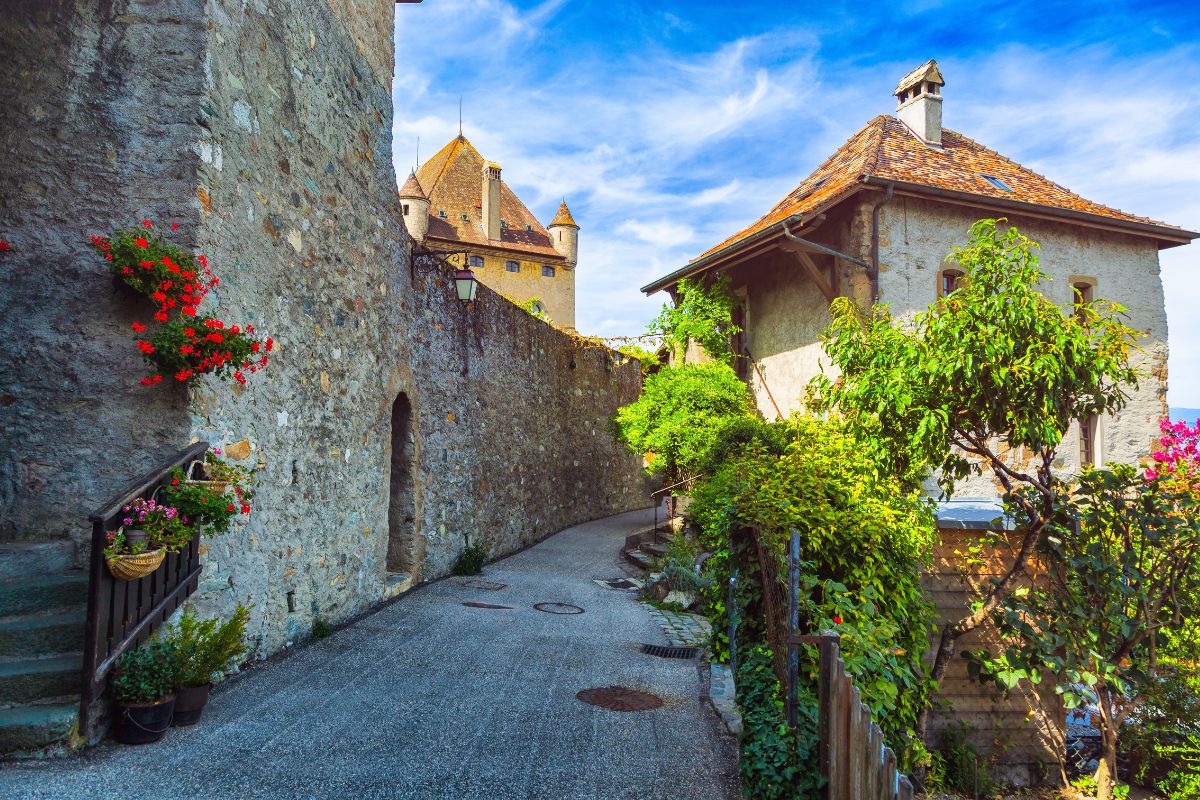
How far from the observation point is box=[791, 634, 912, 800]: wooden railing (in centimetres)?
256

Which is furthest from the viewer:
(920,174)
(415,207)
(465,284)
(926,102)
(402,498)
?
(415,207)

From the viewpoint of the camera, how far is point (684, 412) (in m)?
13.4

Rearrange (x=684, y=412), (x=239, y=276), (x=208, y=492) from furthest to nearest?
(x=684, y=412) → (x=239, y=276) → (x=208, y=492)

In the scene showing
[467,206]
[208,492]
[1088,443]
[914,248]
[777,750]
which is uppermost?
[467,206]

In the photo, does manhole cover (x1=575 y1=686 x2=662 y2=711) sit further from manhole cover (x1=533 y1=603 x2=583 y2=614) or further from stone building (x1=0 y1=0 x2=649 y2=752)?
manhole cover (x1=533 y1=603 x2=583 y2=614)

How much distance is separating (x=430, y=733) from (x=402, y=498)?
4800 millimetres

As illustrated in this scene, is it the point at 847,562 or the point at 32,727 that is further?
the point at 847,562

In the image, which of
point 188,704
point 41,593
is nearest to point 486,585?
point 188,704

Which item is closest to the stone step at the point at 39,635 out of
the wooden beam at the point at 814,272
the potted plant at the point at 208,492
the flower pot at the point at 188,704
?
the flower pot at the point at 188,704

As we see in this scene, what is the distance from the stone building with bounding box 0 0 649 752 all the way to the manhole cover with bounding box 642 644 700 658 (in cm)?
271

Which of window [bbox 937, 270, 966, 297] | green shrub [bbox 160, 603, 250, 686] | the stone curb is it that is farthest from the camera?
window [bbox 937, 270, 966, 297]

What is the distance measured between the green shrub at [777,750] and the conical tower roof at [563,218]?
122ft

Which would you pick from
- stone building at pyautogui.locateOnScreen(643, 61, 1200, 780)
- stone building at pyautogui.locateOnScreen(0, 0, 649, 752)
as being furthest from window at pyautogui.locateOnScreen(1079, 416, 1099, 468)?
stone building at pyautogui.locateOnScreen(0, 0, 649, 752)

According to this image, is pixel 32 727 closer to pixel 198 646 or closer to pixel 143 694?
pixel 143 694
